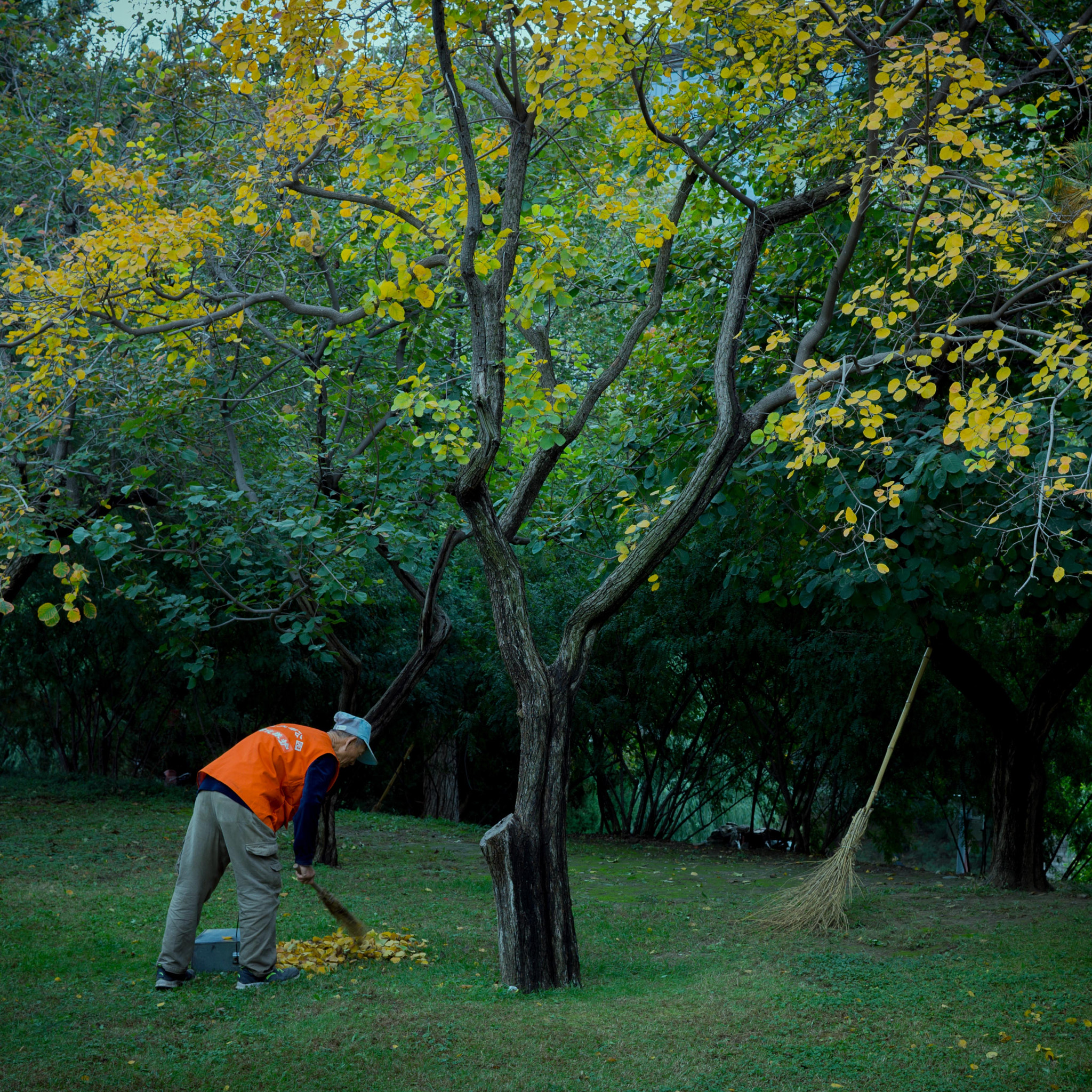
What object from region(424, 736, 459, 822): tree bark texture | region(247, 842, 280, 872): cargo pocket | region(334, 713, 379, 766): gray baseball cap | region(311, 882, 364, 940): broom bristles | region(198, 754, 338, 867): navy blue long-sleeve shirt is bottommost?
region(424, 736, 459, 822): tree bark texture

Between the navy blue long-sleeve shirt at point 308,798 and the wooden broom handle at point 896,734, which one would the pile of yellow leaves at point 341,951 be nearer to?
the navy blue long-sleeve shirt at point 308,798

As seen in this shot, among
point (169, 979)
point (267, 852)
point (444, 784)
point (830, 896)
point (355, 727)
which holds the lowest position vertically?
point (444, 784)

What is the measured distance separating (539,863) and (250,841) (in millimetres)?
1254

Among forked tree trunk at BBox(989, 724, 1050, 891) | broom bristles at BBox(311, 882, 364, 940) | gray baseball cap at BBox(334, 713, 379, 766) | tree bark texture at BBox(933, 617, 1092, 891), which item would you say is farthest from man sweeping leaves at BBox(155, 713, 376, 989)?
forked tree trunk at BBox(989, 724, 1050, 891)

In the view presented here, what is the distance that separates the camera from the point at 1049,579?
5.93m

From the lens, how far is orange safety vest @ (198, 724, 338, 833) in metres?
4.33

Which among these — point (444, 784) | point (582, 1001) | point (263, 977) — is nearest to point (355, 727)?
point (263, 977)

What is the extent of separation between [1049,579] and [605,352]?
4.65 meters

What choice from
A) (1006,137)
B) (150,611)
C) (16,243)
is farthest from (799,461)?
(150,611)

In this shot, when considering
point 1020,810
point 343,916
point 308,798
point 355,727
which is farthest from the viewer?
point 1020,810

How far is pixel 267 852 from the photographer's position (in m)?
4.30

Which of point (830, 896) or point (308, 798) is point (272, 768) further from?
point (830, 896)

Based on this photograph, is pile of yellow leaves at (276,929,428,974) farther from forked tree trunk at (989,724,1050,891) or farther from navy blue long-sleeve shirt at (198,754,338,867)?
forked tree trunk at (989,724,1050,891)

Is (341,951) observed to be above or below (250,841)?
below
